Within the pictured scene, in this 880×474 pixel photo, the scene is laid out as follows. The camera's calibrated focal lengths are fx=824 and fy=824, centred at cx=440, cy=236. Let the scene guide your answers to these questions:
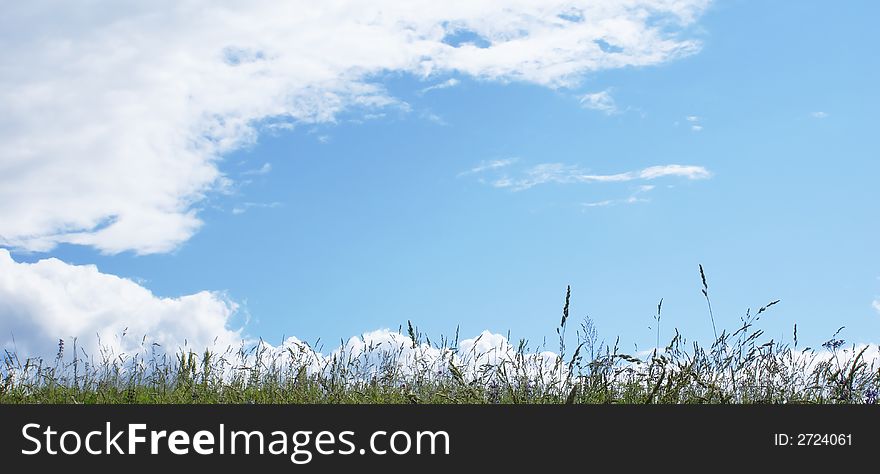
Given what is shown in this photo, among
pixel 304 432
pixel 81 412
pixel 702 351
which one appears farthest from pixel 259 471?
pixel 702 351

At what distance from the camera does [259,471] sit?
4129mm

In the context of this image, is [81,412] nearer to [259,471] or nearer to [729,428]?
[259,471]

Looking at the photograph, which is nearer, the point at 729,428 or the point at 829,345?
the point at 729,428

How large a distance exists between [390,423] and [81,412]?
66.8 inches

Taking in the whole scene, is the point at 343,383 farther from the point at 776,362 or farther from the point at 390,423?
the point at 776,362

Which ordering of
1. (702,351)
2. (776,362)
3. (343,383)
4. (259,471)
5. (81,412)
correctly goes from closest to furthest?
(259,471) < (81,412) < (702,351) < (776,362) < (343,383)

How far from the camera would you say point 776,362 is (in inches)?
250

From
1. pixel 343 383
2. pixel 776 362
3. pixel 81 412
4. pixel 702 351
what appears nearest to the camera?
pixel 81 412

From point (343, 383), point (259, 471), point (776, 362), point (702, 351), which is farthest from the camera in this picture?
point (343, 383)

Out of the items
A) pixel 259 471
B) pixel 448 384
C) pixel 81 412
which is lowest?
pixel 259 471

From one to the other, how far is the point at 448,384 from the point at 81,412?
2927mm

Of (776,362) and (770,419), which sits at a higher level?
(776,362)

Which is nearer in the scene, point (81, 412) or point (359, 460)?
point (359, 460)

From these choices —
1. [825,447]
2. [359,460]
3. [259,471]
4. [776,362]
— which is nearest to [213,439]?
[259,471]
